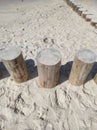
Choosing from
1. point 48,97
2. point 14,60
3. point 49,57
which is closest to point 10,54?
point 14,60

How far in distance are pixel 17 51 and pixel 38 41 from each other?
1657mm

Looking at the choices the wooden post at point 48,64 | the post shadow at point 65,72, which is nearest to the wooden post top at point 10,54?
the wooden post at point 48,64

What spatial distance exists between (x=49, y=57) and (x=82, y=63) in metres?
0.51

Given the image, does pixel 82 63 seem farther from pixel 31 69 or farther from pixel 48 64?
pixel 31 69

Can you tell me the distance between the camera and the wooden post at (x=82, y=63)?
7.09 ft

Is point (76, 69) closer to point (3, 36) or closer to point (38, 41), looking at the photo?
point (38, 41)

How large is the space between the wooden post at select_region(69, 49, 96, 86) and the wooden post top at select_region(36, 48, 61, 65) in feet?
1.01

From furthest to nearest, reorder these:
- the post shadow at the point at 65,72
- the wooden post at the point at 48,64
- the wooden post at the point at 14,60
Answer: the post shadow at the point at 65,72 → the wooden post at the point at 14,60 → the wooden post at the point at 48,64

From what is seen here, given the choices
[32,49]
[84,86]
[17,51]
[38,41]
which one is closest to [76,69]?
[84,86]

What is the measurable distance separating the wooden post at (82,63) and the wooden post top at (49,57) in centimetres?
31

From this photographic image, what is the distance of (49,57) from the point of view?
7.20ft

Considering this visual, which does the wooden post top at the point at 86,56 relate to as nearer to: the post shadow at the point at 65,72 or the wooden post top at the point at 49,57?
the wooden post top at the point at 49,57

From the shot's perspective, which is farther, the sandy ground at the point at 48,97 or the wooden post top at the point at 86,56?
the sandy ground at the point at 48,97

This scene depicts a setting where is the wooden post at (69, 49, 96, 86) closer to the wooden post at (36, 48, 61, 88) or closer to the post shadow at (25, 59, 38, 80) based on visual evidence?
the wooden post at (36, 48, 61, 88)
